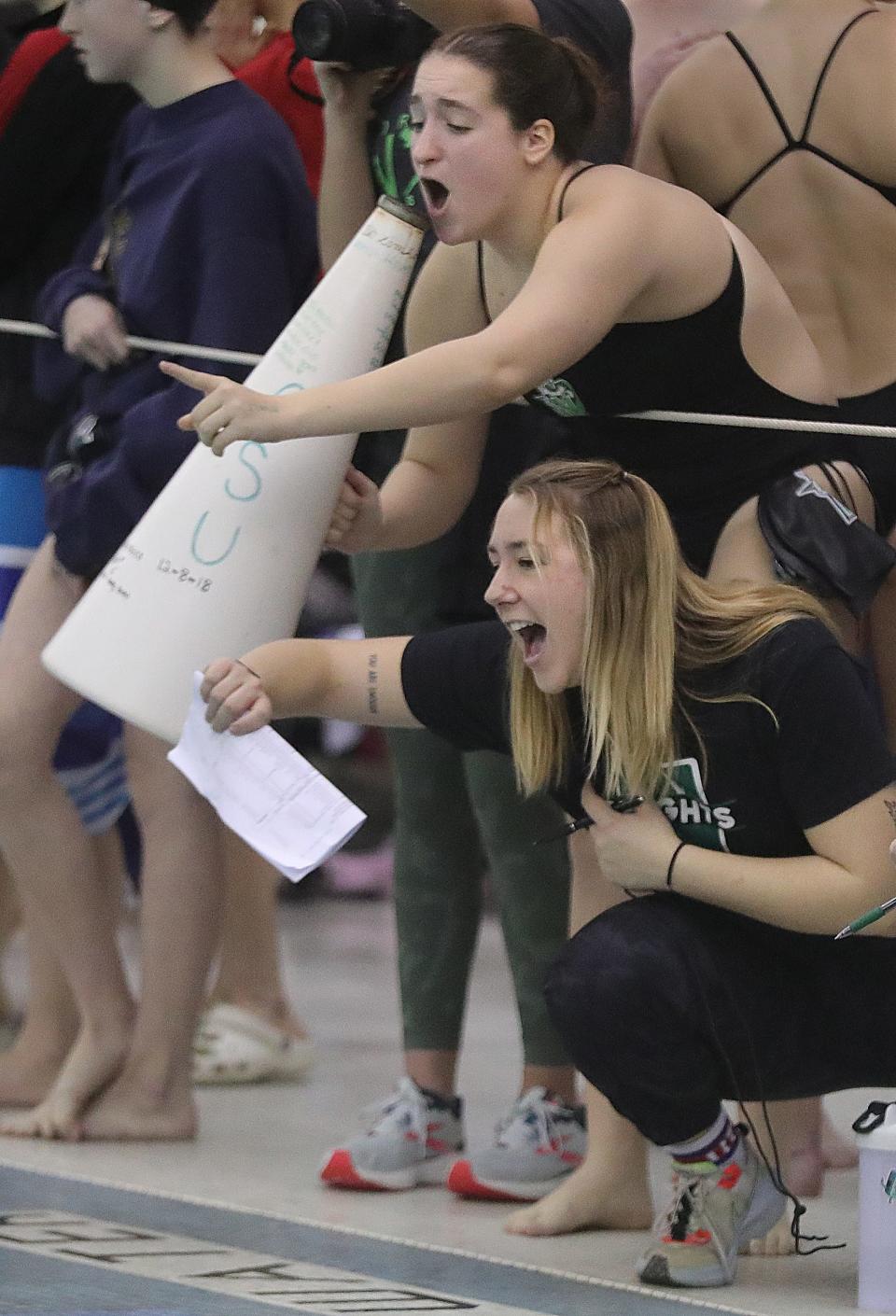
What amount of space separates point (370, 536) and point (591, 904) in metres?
0.53

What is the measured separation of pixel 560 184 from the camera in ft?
8.58

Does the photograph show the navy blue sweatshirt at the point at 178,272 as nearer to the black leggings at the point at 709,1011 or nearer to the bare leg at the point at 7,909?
the black leggings at the point at 709,1011

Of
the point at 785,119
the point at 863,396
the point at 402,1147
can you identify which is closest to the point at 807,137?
the point at 785,119

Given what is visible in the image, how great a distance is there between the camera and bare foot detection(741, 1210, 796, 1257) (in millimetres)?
2676

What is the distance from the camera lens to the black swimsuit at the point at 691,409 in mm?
2617

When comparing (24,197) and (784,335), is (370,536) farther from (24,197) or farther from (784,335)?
(24,197)

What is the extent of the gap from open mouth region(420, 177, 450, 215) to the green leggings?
68 cm

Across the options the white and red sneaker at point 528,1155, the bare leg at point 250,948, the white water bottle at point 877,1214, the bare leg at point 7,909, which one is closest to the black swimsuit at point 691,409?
the white water bottle at point 877,1214

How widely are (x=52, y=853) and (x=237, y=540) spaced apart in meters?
0.78

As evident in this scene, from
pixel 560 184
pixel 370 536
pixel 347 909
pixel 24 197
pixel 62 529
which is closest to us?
pixel 560 184

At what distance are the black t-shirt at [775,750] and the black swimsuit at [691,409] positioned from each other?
12.1 inches

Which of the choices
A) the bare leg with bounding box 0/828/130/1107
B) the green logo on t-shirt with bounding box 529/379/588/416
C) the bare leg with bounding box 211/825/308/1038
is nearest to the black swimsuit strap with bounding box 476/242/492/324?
the green logo on t-shirt with bounding box 529/379/588/416

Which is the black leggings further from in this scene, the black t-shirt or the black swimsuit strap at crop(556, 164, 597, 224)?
the black swimsuit strap at crop(556, 164, 597, 224)

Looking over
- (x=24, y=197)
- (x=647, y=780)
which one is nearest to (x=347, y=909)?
(x=24, y=197)
